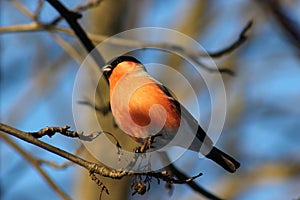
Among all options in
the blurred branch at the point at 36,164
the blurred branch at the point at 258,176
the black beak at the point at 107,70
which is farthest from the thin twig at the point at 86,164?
the blurred branch at the point at 258,176

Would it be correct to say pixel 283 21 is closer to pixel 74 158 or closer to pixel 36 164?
pixel 74 158

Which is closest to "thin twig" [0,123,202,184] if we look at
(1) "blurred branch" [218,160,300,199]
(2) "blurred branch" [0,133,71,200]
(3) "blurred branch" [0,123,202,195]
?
(3) "blurred branch" [0,123,202,195]

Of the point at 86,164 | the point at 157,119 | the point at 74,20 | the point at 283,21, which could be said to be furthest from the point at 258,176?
the point at 283,21

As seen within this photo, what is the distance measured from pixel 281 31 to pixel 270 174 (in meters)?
6.54

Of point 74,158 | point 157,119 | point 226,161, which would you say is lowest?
point 226,161

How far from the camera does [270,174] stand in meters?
7.42

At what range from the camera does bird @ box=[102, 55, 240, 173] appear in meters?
2.78

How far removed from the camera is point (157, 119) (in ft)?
9.61

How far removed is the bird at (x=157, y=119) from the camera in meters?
2.78

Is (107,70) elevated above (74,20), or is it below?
below

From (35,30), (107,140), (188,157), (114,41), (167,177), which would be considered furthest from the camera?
(188,157)

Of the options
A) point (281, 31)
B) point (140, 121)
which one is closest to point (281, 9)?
point (281, 31)

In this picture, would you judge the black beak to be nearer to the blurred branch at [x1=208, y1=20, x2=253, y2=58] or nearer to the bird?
the bird

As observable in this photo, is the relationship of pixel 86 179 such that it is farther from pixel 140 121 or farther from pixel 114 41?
pixel 140 121
